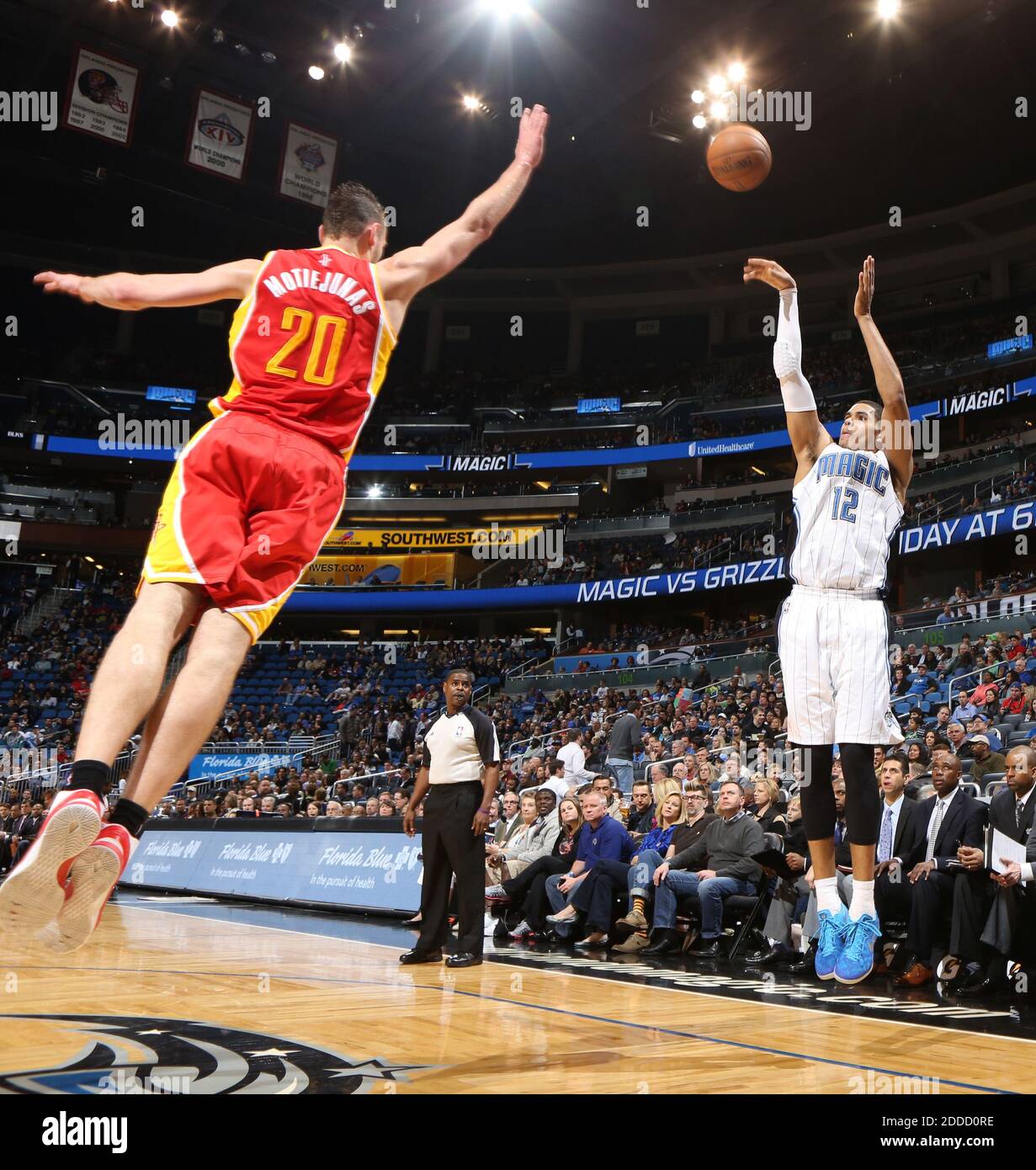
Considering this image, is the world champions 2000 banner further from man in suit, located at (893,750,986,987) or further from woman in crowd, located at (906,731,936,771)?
man in suit, located at (893,750,986,987)

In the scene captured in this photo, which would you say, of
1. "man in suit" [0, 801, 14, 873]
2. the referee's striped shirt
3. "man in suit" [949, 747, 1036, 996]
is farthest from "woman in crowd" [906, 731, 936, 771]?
"man in suit" [0, 801, 14, 873]

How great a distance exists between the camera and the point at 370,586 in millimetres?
34125

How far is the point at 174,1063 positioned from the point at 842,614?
9.30 ft

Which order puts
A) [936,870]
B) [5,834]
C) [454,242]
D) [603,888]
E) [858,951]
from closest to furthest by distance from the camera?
[454,242] → [858,951] → [936,870] → [603,888] → [5,834]

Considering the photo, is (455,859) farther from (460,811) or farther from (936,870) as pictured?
(936,870)

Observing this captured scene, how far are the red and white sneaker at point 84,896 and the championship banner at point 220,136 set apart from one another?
2147cm

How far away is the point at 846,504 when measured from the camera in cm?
439

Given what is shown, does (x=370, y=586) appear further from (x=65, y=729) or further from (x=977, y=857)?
(x=977, y=857)

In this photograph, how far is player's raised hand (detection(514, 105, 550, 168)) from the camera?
10.9 ft

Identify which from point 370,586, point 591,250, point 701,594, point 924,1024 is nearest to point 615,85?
point 591,250

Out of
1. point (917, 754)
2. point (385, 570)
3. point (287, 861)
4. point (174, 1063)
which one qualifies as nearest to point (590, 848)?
point (917, 754)
